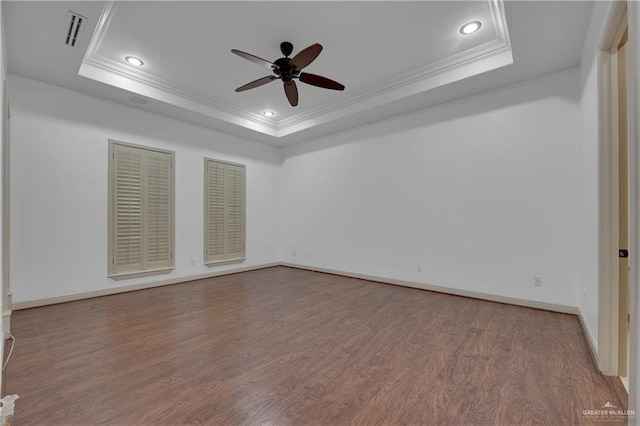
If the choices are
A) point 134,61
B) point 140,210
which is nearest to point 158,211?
point 140,210

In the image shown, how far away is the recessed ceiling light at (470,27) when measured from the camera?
117 inches

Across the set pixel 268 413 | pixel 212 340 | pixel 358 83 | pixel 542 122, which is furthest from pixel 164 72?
pixel 542 122

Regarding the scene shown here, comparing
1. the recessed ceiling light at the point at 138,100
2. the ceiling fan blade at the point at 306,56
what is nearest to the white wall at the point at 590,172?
the ceiling fan blade at the point at 306,56

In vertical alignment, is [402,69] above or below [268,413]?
above

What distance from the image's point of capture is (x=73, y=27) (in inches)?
106

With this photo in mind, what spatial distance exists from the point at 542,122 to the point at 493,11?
153 cm

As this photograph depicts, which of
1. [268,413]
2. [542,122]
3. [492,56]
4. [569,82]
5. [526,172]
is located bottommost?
[268,413]

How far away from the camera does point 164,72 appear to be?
3.92 metres

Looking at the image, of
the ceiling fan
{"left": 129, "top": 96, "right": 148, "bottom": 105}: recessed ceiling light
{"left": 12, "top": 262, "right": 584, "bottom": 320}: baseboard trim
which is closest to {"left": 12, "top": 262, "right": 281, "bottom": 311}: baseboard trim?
{"left": 12, "top": 262, "right": 584, "bottom": 320}: baseboard trim

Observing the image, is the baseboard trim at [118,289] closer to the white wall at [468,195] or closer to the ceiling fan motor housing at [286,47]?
the white wall at [468,195]

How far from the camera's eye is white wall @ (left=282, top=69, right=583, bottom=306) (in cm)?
339

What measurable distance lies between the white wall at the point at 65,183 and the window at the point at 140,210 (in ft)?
0.37

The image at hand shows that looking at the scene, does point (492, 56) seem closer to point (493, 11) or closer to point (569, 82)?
point (493, 11)

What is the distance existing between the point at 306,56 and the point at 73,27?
2.19m
